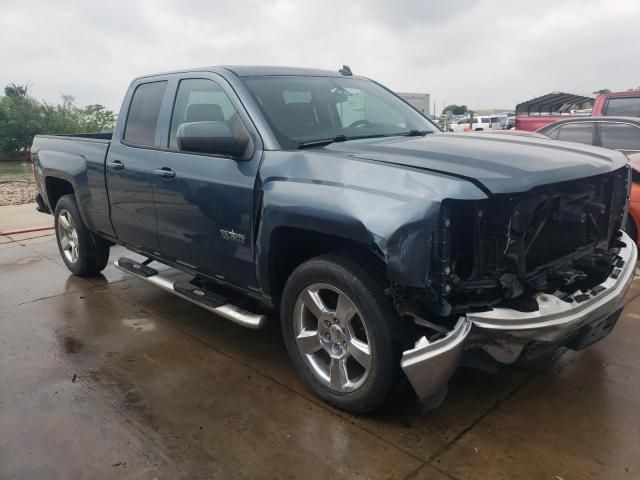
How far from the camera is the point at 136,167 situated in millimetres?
4191

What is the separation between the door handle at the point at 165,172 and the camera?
12.4ft

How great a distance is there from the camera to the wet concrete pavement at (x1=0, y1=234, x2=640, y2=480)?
2621 millimetres

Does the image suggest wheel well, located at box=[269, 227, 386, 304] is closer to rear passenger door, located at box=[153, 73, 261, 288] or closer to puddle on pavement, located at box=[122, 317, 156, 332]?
rear passenger door, located at box=[153, 73, 261, 288]

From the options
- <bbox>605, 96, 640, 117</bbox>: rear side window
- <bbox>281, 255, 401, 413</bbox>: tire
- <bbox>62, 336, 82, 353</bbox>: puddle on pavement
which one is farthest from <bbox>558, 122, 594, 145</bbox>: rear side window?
<bbox>62, 336, 82, 353</bbox>: puddle on pavement

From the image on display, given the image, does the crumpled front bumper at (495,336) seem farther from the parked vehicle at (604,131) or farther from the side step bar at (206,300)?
the parked vehicle at (604,131)

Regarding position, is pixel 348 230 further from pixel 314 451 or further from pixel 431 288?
pixel 314 451

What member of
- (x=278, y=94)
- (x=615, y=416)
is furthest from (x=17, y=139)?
(x=615, y=416)

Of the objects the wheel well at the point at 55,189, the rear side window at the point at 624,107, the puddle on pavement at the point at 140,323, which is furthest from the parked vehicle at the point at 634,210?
the wheel well at the point at 55,189

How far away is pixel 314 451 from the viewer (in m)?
2.72

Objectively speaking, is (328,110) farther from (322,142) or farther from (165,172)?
(165,172)

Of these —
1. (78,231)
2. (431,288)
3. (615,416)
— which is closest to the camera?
(431,288)

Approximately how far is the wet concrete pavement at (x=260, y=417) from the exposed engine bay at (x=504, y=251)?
717 millimetres

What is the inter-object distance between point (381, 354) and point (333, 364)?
1.38 feet

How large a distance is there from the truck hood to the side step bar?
44.2 inches
